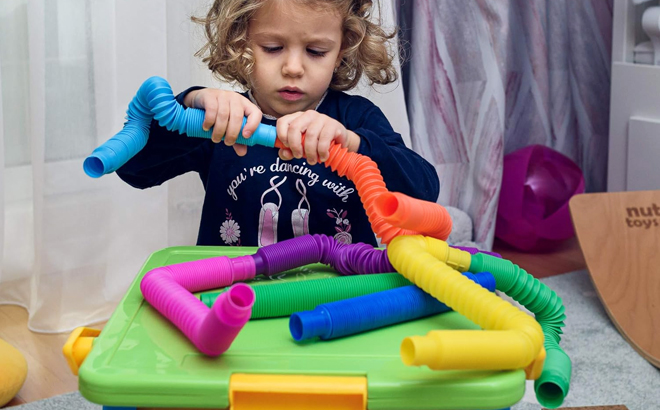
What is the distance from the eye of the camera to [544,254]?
5.98 ft

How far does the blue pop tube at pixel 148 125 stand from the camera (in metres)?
0.62

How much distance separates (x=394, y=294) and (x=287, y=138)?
0.19m

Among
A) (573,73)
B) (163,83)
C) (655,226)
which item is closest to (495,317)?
(163,83)

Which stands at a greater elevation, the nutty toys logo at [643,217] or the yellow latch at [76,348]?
the yellow latch at [76,348]

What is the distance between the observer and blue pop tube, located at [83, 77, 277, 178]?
2.04 feet

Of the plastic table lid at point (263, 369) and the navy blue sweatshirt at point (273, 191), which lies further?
the navy blue sweatshirt at point (273, 191)

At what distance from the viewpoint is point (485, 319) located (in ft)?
1.71

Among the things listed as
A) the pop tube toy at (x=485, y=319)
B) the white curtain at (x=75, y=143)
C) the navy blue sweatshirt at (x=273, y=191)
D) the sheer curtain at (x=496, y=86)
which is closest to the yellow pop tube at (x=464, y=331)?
the pop tube toy at (x=485, y=319)

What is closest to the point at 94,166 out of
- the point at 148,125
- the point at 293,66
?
the point at 148,125

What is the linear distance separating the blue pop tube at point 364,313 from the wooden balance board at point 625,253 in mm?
891

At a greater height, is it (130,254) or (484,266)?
(484,266)

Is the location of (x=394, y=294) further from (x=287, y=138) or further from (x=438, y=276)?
(x=287, y=138)

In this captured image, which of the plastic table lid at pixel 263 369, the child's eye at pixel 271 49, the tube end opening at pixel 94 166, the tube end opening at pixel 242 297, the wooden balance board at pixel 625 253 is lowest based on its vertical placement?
the wooden balance board at pixel 625 253

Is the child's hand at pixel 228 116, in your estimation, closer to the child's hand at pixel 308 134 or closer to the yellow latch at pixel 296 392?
the child's hand at pixel 308 134
